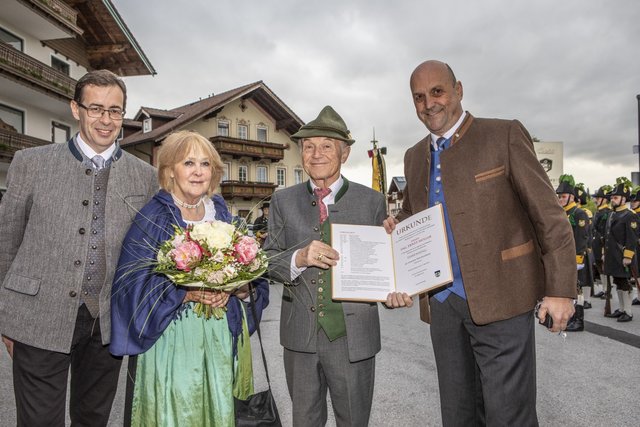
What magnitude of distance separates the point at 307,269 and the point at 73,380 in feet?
5.16

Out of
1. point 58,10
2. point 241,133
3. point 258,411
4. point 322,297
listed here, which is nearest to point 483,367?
point 322,297

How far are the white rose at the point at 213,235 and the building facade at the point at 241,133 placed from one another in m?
27.6

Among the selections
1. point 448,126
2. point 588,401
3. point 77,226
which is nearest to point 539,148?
point 588,401

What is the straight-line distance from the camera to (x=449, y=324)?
2.55 meters

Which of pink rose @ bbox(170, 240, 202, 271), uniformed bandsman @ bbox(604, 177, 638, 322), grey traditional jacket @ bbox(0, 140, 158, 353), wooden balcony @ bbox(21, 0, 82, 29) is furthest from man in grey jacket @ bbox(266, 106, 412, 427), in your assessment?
wooden balcony @ bbox(21, 0, 82, 29)

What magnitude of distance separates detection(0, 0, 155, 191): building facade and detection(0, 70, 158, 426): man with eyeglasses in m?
16.5

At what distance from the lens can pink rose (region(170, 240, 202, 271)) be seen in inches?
80.4

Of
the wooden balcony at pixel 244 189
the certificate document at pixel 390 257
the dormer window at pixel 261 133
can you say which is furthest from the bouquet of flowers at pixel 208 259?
the dormer window at pixel 261 133

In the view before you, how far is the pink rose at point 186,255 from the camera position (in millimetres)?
2041

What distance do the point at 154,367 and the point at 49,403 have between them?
2.13 ft

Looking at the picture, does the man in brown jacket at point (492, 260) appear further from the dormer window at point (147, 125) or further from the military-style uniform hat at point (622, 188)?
the dormer window at point (147, 125)

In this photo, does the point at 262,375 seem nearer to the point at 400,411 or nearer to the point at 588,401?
the point at 400,411

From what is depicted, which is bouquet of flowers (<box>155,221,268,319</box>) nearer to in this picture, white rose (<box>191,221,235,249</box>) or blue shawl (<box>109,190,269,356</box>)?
white rose (<box>191,221,235,249</box>)

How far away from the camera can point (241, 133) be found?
106ft
